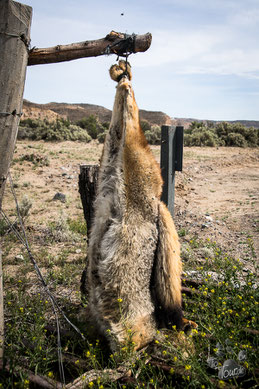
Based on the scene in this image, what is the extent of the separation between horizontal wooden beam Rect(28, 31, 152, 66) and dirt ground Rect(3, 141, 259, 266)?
2.57 m

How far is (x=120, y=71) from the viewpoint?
96.6 inches

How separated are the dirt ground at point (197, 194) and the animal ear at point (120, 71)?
2.46 m

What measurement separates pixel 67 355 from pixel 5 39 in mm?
2541

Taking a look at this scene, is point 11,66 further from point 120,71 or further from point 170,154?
point 170,154

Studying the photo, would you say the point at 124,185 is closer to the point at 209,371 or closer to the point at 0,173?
the point at 0,173

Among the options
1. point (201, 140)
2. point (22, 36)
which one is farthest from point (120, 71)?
point (201, 140)

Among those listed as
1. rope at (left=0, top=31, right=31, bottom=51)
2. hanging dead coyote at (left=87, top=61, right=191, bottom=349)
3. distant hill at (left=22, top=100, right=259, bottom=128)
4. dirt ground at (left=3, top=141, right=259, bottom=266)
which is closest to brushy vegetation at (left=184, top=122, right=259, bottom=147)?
dirt ground at (left=3, top=141, right=259, bottom=266)

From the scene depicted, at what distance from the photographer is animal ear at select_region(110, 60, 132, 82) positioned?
241 centimetres

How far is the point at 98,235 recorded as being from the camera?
2545 mm

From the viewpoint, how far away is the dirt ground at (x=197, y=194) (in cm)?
652

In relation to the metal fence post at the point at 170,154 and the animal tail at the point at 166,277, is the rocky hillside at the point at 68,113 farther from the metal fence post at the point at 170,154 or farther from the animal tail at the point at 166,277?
the animal tail at the point at 166,277

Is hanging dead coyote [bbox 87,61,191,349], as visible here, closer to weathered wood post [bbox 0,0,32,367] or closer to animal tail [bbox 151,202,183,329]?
animal tail [bbox 151,202,183,329]

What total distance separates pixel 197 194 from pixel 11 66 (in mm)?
8672

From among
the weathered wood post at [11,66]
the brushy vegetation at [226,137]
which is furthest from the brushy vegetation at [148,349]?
the brushy vegetation at [226,137]
